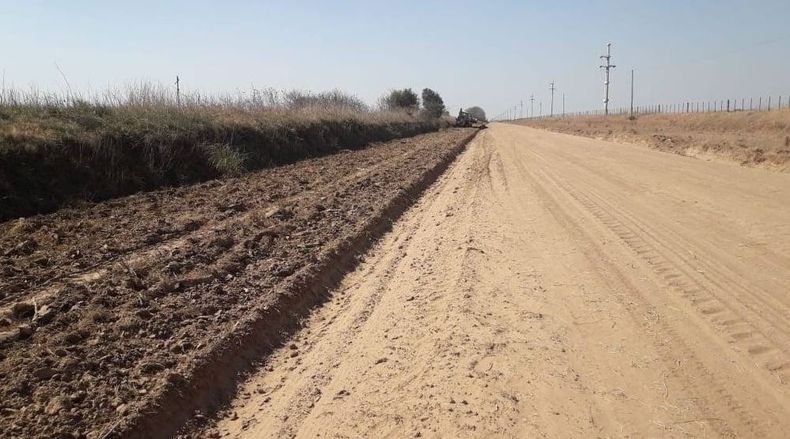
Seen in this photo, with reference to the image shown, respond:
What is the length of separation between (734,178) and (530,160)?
787 centimetres

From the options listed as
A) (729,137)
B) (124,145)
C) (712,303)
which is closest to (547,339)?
(712,303)

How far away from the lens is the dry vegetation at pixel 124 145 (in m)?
10.0

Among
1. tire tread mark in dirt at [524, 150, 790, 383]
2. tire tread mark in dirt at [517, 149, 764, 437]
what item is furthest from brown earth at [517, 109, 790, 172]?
tire tread mark in dirt at [517, 149, 764, 437]

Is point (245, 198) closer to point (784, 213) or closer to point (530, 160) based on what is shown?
point (784, 213)

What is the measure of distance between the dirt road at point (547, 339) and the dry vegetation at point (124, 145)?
6092 mm

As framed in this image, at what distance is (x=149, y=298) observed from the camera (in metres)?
5.41

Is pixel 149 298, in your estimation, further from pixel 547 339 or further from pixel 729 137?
pixel 729 137

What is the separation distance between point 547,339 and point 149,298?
3.65 m

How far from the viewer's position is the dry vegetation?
10000mm

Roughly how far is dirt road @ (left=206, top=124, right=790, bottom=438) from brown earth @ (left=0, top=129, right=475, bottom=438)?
0.38 metres

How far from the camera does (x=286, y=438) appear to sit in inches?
144

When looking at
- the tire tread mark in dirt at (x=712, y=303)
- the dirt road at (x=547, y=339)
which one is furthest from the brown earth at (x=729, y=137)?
the tire tread mark in dirt at (x=712, y=303)

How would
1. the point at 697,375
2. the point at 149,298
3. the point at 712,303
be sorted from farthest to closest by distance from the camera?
1. the point at 712,303
2. the point at 149,298
3. the point at 697,375

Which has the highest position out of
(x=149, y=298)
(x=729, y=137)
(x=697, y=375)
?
(x=729, y=137)
